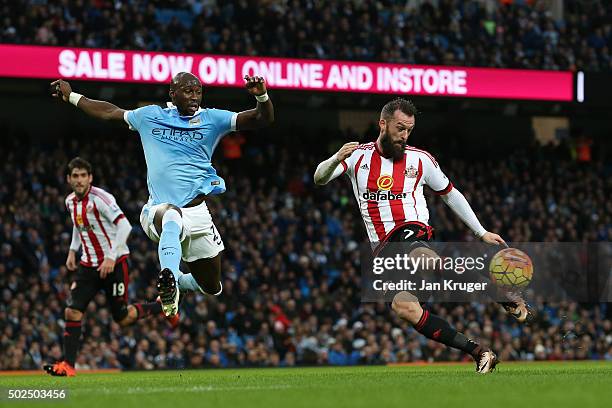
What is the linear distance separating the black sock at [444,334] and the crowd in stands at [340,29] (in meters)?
14.3

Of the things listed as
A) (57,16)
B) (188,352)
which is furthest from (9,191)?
(188,352)

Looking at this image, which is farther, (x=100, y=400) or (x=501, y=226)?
(x=501, y=226)

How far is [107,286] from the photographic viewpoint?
13242 mm

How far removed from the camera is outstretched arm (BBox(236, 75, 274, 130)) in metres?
9.55

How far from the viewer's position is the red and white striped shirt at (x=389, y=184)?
10.0m

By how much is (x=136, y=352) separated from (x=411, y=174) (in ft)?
36.4

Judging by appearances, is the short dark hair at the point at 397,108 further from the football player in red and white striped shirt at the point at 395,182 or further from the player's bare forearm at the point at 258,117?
the player's bare forearm at the point at 258,117

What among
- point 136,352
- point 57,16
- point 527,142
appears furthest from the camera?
point 527,142

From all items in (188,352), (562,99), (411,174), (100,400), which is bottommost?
(188,352)

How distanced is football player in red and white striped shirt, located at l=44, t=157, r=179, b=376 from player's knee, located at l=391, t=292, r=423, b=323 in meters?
3.99

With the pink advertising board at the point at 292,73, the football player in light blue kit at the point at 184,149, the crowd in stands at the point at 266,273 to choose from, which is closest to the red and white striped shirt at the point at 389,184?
the football player in light blue kit at the point at 184,149

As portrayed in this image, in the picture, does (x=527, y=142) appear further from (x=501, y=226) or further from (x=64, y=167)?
(x=64, y=167)

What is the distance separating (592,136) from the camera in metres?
32.0

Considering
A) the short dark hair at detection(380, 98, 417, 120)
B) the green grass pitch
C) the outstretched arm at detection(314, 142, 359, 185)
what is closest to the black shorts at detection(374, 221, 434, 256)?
the outstretched arm at detection(314, 142, 359, 185)
